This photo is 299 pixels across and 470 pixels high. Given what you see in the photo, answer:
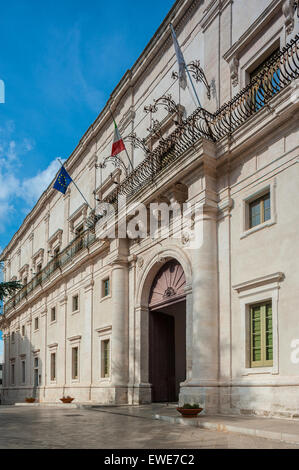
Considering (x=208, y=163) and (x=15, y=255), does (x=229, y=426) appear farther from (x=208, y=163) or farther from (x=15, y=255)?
(x=15, y=255)

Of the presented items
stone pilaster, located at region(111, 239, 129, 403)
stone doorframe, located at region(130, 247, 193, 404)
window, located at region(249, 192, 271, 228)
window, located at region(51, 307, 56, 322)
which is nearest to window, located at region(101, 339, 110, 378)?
stone pilaster, located at region(111, 239, 129, 403)

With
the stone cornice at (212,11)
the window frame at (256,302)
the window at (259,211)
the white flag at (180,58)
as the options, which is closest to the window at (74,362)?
the window frame at (256,302)

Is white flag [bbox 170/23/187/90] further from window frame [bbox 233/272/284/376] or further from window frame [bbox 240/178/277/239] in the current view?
window frame [bbox 233/272/284/376]

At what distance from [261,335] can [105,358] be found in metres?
10.3

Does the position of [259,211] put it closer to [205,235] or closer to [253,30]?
[205,235]

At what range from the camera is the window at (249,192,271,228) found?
12.9 meters

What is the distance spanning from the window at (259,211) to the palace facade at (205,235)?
3 centimetres

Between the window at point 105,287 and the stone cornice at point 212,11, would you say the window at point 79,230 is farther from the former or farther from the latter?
the stone cornice at point 212,11

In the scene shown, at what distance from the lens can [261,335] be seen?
488 inches

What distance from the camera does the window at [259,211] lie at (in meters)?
12.9

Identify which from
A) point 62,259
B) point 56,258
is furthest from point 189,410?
point 56,258

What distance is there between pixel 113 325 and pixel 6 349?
2694cm

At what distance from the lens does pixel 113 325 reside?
19.2 metres

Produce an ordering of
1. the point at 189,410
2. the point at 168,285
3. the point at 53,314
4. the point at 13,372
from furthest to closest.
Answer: the point at 13,372 → the point at 53,314 → the point at 168,285 → the point at 189,410
